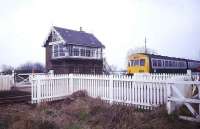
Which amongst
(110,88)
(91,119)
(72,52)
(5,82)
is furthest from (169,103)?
(72,52)

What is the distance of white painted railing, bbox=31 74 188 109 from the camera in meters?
8.93

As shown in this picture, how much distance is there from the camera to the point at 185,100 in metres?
7.21

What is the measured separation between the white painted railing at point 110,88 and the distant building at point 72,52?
55.3 ft

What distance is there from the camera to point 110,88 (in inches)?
413

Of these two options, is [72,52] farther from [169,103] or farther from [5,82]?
[169,103]

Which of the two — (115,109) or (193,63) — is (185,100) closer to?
(115,109)

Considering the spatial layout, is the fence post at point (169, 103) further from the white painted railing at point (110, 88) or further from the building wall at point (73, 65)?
the building wall at point (73, 65)

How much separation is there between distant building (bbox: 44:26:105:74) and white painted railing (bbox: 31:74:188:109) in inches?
664

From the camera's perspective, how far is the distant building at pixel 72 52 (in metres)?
29.1

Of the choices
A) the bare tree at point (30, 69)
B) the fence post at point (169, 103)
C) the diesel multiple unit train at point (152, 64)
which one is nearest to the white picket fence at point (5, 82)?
the bare tree at point (30, 69)

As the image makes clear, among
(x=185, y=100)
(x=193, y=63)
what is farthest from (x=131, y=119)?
(x=193, y=63)

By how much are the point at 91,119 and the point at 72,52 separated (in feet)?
71.8

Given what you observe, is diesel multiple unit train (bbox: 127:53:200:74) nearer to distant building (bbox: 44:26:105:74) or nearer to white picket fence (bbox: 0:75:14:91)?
distant building (bbox: 44:26:105:74)

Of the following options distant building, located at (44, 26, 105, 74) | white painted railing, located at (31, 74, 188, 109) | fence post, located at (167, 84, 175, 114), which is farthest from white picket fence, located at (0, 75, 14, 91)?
fence post, located at (167, 84, 175, 114)
